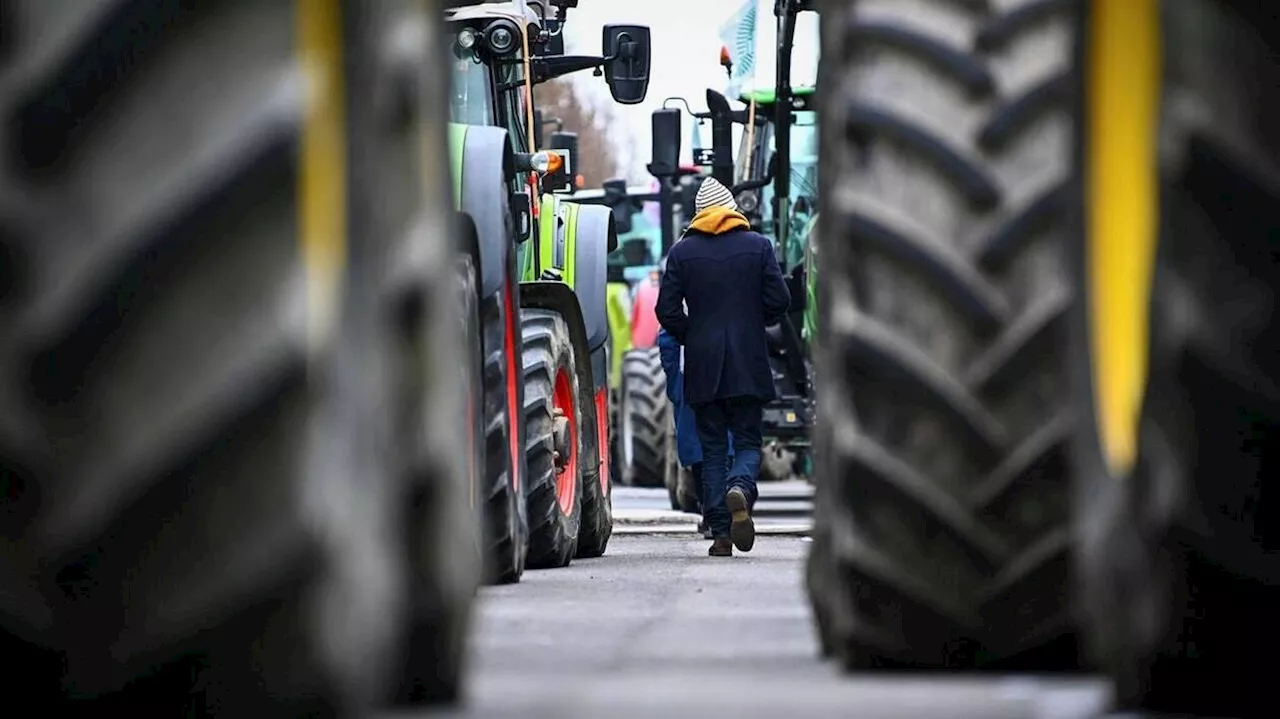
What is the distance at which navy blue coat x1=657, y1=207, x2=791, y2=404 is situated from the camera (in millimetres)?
14414

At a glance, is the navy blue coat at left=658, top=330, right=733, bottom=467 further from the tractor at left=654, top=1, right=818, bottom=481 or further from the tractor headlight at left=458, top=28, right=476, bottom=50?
the tractor headlight at left=458, top=28, right=476, bottom=50

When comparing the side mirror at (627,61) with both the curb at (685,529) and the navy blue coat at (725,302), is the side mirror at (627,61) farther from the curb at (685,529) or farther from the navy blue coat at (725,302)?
the curb at (685,529)

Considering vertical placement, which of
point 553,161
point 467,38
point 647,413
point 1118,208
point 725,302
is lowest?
point 647,413

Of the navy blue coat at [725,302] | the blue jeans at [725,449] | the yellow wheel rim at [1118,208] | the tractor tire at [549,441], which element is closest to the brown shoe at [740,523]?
the blue jeans at [725,449]

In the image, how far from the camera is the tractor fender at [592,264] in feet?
49.5

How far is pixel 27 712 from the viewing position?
414 cm

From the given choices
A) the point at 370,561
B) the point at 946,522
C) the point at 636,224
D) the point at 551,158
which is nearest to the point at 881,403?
the point at 946,522

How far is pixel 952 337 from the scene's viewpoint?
17.3 feet

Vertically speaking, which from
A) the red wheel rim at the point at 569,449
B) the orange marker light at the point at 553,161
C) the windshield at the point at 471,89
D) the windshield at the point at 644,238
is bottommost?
the windshield at the point at 644,238

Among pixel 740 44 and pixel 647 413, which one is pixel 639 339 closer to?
pixel 647 413

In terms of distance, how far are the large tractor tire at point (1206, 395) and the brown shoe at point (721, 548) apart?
9.14m

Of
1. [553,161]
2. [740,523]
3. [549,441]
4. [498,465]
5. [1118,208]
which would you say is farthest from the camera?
[553,161]

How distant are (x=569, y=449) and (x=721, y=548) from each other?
1.05 m

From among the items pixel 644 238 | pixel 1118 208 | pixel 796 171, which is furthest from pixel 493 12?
pixel 644 238
